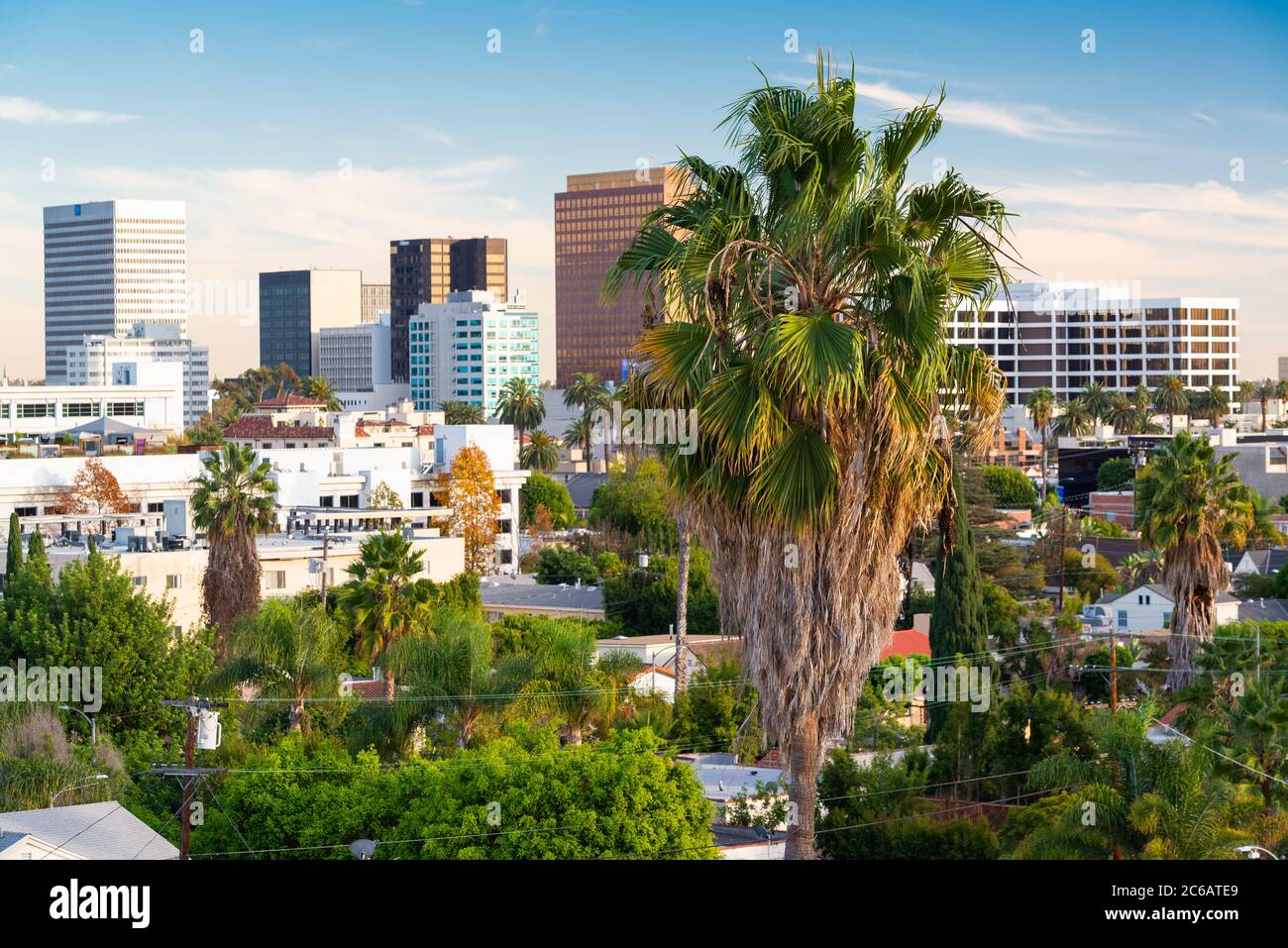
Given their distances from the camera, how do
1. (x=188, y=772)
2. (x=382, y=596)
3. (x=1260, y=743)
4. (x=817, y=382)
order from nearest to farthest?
(x=817, y=382)
(x=188, y=772)
(x=1260, y=743)
(x=382, y=596)

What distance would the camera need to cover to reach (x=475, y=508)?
8488 cm

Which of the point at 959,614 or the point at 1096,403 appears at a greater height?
the point at 1096,403

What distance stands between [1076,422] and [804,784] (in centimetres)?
12710

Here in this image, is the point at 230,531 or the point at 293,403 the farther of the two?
the point at 293,403

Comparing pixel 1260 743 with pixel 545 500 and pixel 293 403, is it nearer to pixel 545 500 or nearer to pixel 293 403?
pixel 545 500

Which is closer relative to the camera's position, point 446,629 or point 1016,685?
point 1016,685

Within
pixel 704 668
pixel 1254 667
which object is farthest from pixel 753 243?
pixel 704 668

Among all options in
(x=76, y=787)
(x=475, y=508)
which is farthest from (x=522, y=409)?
(x=76, y=787)

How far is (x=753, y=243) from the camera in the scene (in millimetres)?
10289

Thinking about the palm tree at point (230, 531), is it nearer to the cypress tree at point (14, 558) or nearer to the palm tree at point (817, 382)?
the cypress tree at point (14, 558)

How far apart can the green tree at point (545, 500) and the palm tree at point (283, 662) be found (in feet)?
233
